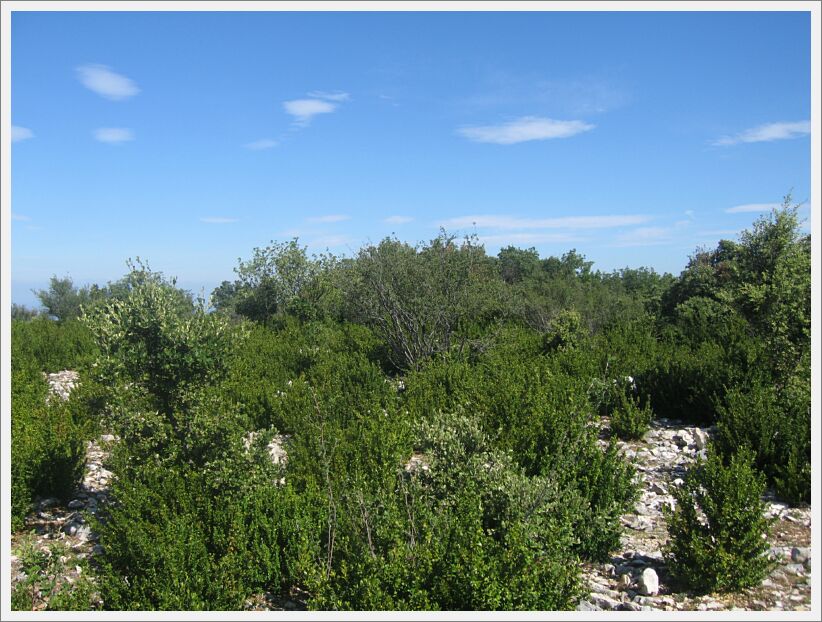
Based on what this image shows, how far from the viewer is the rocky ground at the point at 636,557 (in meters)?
4.60

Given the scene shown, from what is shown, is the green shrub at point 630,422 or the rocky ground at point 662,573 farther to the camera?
the green shrub at point 630,422

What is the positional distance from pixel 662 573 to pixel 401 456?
263 cm

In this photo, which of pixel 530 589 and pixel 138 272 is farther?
pixel 138 272

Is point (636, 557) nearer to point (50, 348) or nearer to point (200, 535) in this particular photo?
point (200, 535)

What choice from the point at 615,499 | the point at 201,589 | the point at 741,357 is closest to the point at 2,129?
the point at 201,589

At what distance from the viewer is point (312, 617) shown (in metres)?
3.74

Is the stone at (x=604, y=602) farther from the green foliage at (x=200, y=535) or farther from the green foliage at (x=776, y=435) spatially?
the green foliage at (x=776, y=435)

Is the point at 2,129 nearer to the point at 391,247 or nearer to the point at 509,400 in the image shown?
the point at 509,400

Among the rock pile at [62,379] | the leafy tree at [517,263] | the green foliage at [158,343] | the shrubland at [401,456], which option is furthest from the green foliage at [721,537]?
the leafy tree at [517,263]

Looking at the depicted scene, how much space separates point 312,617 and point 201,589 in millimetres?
1136

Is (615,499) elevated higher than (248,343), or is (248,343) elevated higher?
(248,343)

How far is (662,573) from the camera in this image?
5.12 meters

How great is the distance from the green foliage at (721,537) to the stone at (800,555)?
48 centimetres

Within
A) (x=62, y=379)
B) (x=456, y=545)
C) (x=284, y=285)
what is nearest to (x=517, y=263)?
(x=284, y=285)
